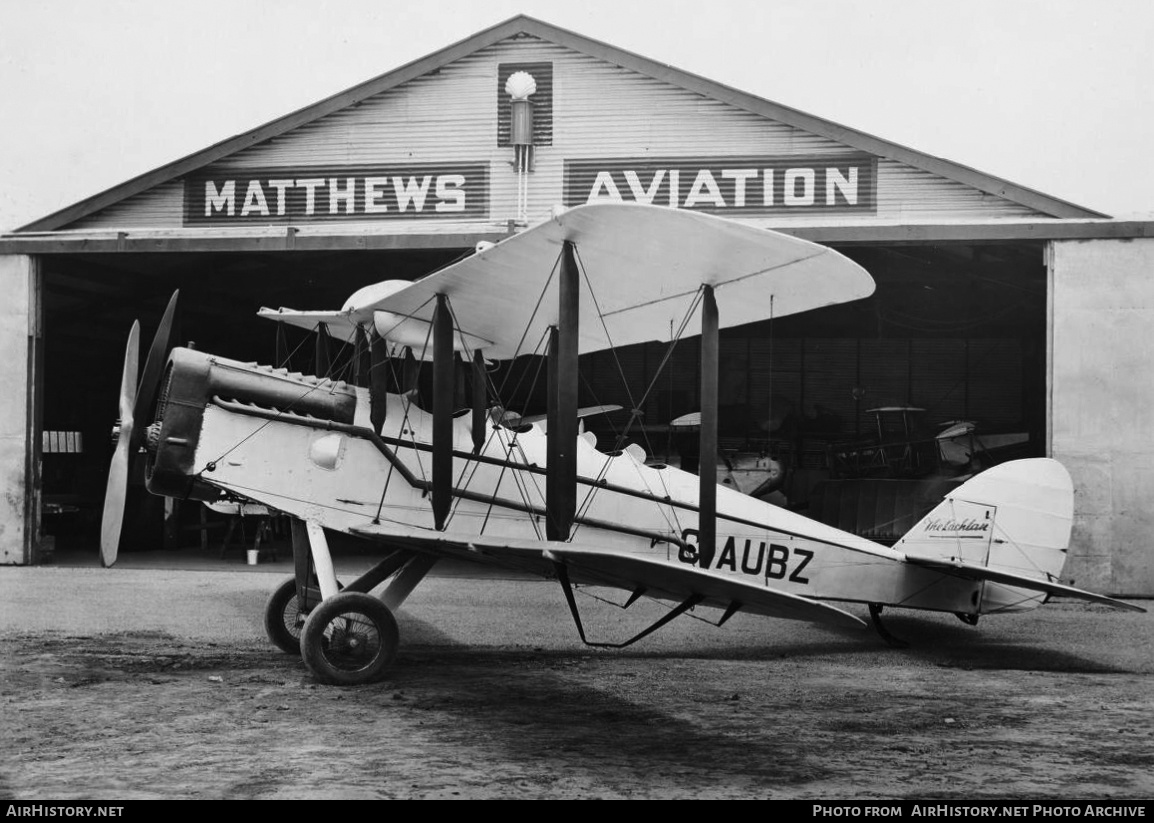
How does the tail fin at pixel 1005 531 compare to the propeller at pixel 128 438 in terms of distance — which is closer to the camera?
the propeller at pixel 128 438

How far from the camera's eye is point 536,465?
7.64m

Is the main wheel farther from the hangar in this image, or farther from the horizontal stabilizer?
the hangar

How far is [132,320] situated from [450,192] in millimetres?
10708

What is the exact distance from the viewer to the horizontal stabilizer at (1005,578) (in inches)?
284

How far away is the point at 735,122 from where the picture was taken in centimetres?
1391

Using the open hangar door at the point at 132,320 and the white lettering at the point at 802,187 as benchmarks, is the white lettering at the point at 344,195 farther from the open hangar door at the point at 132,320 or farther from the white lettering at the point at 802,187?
the white lettering at the point at 802,187

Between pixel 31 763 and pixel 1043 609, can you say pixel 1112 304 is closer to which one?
pixel 1043 609

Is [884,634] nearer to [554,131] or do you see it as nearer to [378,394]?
[378,394]

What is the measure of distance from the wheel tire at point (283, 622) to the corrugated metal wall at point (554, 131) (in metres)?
6.89

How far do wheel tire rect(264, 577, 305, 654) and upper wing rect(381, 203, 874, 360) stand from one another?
7.89 feet

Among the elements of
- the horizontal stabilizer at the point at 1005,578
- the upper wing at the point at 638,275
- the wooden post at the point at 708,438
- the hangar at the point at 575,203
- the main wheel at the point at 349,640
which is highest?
the hangar at the point at 575,203

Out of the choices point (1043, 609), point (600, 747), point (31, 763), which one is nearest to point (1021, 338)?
point (1043, 609)

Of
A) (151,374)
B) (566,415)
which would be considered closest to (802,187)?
(566,415)

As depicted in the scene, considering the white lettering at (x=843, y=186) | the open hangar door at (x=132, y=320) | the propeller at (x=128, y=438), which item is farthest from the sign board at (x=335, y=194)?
the propeller at (x=128, y=438)
